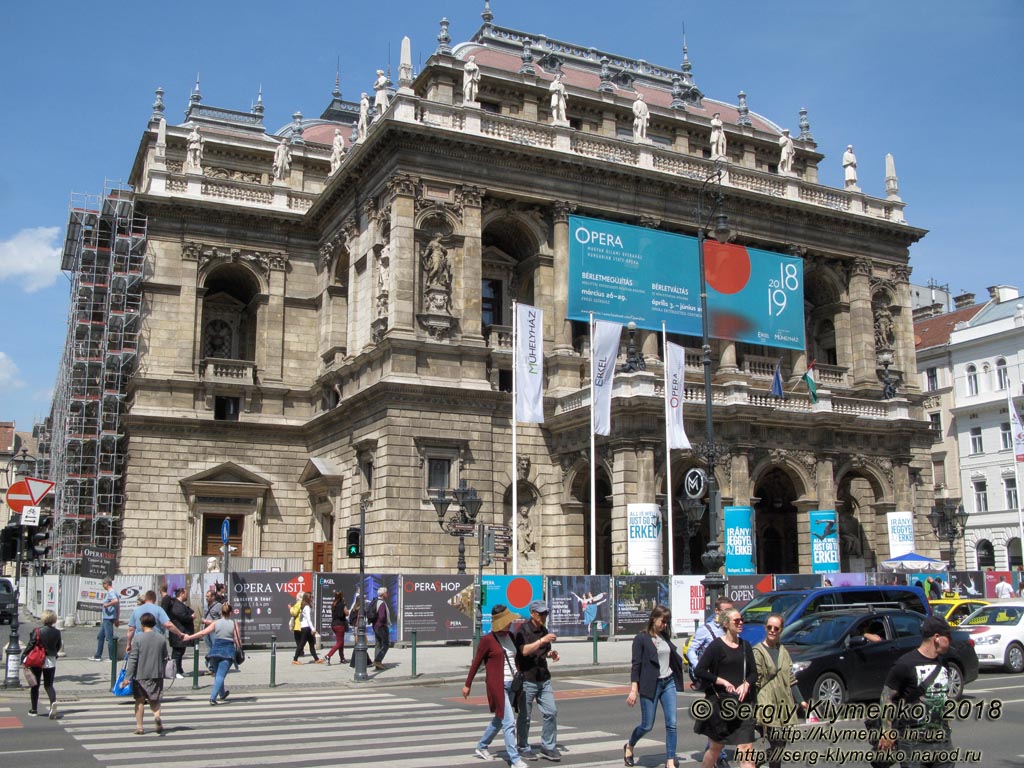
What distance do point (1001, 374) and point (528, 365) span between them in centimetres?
4056

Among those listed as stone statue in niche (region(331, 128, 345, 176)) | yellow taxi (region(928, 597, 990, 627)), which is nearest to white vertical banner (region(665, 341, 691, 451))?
yellow taxi (region(928, 597, 990, 627))

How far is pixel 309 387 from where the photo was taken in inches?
1823

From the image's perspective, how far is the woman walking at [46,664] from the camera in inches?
673

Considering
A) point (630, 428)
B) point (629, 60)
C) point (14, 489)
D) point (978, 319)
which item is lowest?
point (14, 489)

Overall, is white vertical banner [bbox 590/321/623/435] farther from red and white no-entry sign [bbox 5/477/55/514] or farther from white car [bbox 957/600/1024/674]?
red and white no-entry sign [bbox 5/477/55/514]

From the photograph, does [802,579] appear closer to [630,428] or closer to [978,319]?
[630,428]

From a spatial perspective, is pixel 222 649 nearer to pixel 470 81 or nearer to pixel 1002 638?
pixel 1002 638

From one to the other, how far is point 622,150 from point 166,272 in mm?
20317

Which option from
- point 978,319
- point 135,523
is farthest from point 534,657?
point 978,319

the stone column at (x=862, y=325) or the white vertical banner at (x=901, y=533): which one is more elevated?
the stone column at (x=862, y=325)

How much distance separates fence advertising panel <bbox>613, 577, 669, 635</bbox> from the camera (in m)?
31.6

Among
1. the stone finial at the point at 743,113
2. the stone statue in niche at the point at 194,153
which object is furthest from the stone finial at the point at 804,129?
the stone statue in niche at the point at 194,153

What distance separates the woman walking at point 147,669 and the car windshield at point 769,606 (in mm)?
10790

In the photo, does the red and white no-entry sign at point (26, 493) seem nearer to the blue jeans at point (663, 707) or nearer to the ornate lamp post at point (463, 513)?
the ornate lamp post at point (463, 513)
